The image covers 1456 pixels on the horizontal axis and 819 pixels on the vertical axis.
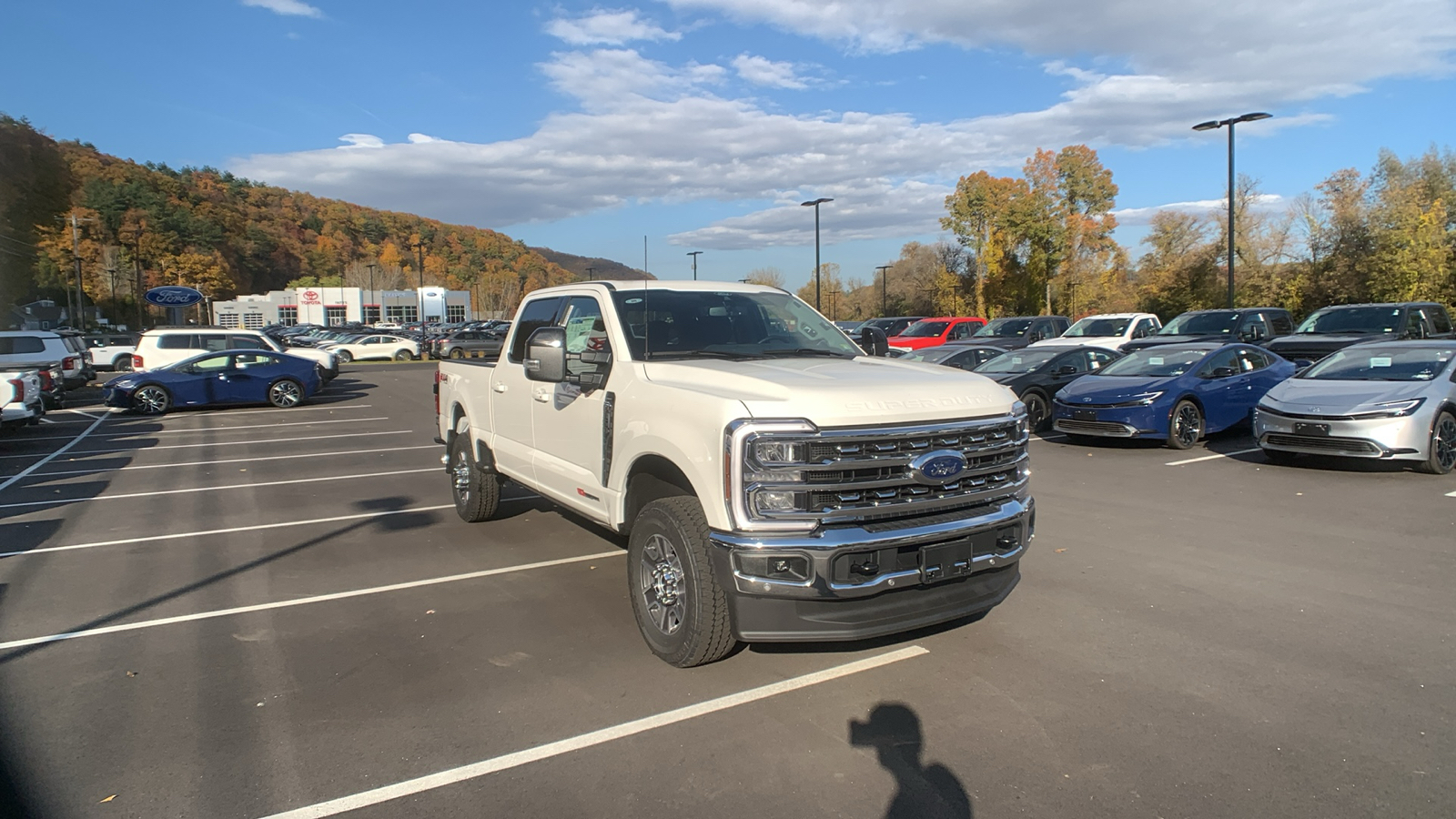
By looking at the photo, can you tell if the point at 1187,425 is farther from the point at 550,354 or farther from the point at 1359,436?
the point at 550,354

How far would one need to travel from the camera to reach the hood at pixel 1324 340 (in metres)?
15.8

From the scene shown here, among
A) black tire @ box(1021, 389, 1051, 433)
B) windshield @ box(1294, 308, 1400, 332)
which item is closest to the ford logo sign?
black tire @ box(1021, 389, 1051, 433)

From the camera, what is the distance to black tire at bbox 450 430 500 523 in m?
7.57

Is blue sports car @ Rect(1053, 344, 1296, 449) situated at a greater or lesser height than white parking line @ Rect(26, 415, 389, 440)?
greater

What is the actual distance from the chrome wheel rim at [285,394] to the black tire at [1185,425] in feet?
60.7

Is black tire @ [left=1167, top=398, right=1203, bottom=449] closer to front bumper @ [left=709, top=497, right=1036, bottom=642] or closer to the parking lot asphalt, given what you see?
the parking lot asphalt

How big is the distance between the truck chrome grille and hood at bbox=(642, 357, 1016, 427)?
3.0 inches

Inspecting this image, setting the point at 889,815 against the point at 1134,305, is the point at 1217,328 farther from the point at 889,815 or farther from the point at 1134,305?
the point at 1134,305

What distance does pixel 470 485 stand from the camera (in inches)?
304

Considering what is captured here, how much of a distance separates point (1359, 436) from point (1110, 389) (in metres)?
3.16

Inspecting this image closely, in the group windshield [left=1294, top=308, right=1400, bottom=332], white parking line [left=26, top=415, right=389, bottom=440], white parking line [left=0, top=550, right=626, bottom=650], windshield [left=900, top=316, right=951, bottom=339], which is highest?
windshield [left=900, top=316, right=951, bottom=339]

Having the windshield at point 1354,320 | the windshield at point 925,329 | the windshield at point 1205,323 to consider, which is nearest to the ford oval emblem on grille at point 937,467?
the windshield at point 1354,320

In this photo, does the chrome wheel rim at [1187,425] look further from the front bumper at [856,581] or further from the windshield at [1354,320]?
the front bumper at [856,581]

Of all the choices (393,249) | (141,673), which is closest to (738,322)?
(141,673)
